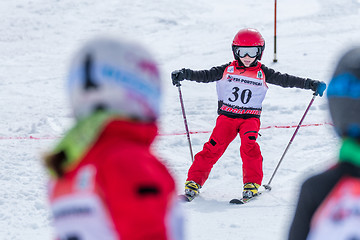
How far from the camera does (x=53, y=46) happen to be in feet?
48.0

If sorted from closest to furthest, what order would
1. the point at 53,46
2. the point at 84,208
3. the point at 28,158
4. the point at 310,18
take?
1. the point at 84,208
2. the point at 28,158
3. the point at 53,46
4. the point at 310,18

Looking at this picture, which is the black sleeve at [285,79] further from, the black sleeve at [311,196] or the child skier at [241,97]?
the black sleeve at [311,196]

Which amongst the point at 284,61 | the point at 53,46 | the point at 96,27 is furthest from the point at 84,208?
the point at 96,27

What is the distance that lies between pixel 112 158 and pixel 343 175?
64 centimetres

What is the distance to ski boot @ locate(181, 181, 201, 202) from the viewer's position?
559 centimetres

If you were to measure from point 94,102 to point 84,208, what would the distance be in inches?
10.8

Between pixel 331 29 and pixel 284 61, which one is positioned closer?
pixel 284 61

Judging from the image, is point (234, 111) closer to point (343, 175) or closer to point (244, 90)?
point (244, 90)

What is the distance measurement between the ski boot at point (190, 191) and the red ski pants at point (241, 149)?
0.17 feet

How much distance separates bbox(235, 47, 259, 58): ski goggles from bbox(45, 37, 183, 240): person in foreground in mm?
4222

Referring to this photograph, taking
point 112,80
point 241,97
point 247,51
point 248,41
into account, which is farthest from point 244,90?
point 112,80

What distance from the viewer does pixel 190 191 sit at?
562cm

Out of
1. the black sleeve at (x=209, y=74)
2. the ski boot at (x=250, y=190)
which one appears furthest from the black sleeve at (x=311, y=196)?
Answer: the black sleeve at (x=209, y=74)

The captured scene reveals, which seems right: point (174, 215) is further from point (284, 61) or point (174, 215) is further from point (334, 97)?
point (284, 61)
